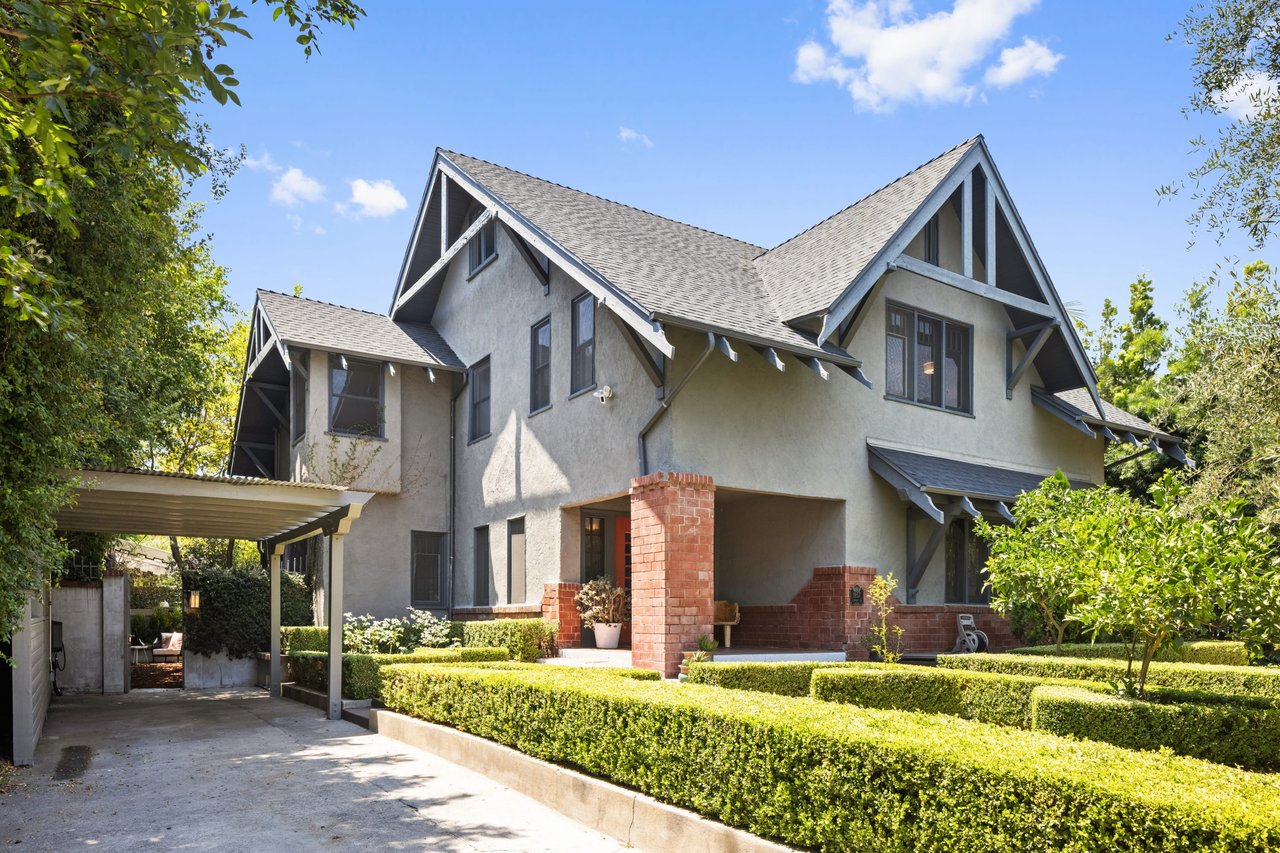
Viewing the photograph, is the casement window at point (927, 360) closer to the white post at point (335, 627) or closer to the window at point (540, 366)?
the window at point (540, 366)

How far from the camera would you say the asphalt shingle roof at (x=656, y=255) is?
42.8ft

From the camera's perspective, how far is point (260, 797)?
8.40 metres

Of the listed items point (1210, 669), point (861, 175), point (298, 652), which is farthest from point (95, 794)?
point (861, 175)

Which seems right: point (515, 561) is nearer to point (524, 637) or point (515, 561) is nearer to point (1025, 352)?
point (524, 637)

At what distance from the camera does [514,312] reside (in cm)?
1791

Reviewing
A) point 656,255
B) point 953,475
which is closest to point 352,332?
point 656,255

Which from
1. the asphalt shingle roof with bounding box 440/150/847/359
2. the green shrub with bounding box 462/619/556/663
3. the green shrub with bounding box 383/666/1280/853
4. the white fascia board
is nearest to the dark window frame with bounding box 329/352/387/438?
the white fascia board

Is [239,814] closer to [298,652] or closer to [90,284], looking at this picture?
[90,284]

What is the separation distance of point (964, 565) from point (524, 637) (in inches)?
317

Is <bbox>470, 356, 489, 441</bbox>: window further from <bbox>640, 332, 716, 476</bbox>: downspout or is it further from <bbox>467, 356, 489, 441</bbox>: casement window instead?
<bbox>640, 332, 716, 476</bbox>: downspout

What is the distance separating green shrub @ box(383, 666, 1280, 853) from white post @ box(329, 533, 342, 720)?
537cm

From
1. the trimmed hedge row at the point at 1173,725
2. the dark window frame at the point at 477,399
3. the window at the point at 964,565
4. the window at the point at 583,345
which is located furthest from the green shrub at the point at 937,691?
the dark window frame at the point at 477,399

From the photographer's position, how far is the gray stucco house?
1345 centimetres

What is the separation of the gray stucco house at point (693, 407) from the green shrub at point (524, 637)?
444 mm
